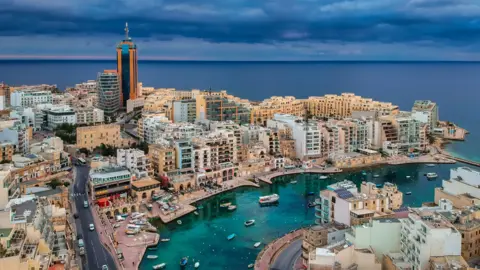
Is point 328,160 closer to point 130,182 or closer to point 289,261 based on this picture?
point 130,182

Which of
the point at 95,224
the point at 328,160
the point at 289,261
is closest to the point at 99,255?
the point at 95,224

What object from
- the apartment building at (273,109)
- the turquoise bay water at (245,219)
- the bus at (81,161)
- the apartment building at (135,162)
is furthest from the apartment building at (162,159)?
the apartment building at (273,109)

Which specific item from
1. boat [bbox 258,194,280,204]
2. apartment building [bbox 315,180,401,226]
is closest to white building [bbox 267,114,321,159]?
boat [bbox 258,194,280,204]

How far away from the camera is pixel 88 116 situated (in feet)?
152

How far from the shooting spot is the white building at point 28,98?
169ft

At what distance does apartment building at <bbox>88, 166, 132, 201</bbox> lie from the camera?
2572cm

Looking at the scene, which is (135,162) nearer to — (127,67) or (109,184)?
(109,184)

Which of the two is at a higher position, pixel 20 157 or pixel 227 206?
pixel 20 157

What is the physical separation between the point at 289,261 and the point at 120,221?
28.6 ft

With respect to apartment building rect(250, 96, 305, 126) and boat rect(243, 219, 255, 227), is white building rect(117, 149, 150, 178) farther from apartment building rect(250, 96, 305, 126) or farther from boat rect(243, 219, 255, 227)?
apartment building rect(250, 96, 305, 126)

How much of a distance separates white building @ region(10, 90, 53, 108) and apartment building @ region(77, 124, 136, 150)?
55.2ft

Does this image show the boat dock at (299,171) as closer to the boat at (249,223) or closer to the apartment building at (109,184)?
the boat at (249,223)

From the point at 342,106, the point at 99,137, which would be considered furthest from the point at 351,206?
the point at 342,106

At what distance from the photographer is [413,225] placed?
15773 millimetres
